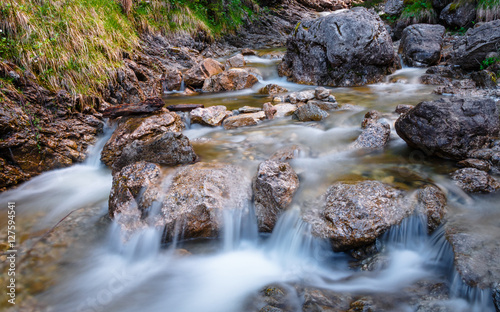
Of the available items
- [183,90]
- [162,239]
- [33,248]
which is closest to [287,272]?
[162,239]

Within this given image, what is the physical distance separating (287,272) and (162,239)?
1.45 metres

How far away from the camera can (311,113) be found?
5.88 m

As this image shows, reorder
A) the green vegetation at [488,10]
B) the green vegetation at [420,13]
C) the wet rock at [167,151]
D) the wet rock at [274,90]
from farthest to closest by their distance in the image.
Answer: the green vegetation at [420,13] < the green vegetation at [488,10] < the wet rock at [274,90] < the wet rock at [167,151]

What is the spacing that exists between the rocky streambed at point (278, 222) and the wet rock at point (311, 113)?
0.99 m

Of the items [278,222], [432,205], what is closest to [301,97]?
[278,222]

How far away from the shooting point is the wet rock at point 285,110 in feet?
20.9

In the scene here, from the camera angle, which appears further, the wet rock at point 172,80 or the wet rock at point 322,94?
the wet rock at point 172,80

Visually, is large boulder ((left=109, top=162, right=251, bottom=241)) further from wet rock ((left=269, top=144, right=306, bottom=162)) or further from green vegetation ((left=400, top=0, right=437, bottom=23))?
green vegetation ((left=400, top=0, right=437, bottom=23))

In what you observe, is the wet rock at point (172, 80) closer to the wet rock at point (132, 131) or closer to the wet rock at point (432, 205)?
the wet rock at point (132, 131)

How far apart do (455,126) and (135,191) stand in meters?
4.21

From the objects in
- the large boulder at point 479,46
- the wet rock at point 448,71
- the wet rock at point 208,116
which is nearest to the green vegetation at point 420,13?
the large boulder at point 479,46

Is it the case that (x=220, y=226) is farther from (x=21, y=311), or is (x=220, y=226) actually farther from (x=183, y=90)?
(x=183, y=90)

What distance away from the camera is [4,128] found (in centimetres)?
420

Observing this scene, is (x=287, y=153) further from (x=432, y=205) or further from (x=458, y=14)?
(x=458, y=14)
